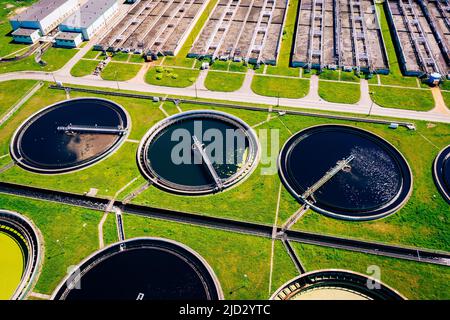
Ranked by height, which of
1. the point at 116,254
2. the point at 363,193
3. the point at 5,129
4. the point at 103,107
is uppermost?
the point at 103,107

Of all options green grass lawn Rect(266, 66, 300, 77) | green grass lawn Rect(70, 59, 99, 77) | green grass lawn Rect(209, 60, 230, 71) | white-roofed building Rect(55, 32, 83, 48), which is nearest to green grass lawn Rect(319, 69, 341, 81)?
green grass lawn Rect(266, 66, 300, 77)

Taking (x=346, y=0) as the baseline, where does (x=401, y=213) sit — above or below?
below

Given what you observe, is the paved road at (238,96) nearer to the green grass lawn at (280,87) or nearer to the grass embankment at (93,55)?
the green grass lawn at (280,87)

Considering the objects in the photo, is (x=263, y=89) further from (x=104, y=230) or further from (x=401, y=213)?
(x=104, y=230)

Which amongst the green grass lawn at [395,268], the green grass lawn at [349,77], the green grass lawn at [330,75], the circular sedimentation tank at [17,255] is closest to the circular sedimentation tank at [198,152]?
the green grass lawn at [395,268]
